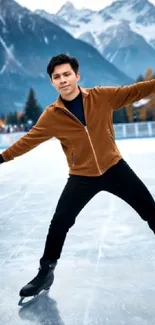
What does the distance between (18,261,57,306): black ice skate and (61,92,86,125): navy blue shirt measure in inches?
35.5

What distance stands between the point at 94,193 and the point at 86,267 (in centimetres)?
75

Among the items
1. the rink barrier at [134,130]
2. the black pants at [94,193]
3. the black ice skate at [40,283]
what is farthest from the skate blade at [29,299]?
the rink barrier at [134,130]

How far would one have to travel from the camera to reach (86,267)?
2.95 metres

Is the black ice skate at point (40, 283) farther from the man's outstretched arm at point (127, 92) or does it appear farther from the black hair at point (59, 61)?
the black hair at point (59, 61)

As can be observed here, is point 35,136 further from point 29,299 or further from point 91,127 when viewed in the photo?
point 29,299

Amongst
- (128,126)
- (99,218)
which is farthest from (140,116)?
(99,218)

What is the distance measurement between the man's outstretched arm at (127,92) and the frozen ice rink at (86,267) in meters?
1.09

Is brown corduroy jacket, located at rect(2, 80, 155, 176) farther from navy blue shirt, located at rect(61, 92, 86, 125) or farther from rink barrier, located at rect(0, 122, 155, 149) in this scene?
rink barrier, located at rect(0, 122, 155, 149)

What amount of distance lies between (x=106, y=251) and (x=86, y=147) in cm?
129

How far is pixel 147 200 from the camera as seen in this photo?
244 centimetres

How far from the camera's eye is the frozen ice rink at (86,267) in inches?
85.1

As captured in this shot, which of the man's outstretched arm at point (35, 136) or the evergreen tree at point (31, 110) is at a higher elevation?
the man's outstretched arm at point (35, 136)

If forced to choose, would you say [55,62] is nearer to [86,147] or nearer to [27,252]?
[86,147]

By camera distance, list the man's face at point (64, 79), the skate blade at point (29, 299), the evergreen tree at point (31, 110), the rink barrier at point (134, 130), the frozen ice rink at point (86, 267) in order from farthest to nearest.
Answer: the evergreen tree at point (31, 110)
the rink barrier at point (134, 130)
the skate blade at point (29, 299)
the man's face at point (64, 79)
the frozen ice rink at point (86, 267)
